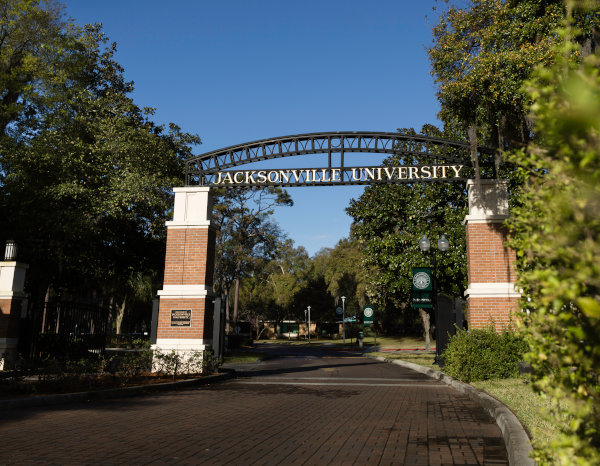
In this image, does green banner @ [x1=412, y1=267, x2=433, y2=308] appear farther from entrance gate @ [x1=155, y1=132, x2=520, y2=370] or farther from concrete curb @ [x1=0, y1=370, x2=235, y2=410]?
concrete curb @ [x1=0, y1=370, x2=235, y2=410]

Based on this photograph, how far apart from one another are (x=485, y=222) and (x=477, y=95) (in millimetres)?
3528

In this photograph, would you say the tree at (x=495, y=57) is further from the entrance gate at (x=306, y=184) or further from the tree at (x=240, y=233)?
the tree at (x=240, y=233)

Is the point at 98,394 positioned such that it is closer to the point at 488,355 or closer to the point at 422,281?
the point at 488,355

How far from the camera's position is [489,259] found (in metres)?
14.1

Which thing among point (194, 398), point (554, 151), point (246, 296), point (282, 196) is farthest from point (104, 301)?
point (554, 151)

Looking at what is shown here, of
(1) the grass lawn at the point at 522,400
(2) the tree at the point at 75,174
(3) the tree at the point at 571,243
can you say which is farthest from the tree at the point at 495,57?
(2) the tree at the point at 75,174

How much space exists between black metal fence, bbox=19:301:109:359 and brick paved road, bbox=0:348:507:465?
6163 mm

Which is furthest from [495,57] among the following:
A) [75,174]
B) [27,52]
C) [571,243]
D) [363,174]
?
[27,52]

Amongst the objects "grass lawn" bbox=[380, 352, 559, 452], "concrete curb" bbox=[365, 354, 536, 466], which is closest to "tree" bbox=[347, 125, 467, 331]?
"concrete curb" bbox=[365, 354, 536, 466]

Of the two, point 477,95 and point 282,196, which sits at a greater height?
point 282,196

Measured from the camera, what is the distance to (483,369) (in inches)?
463

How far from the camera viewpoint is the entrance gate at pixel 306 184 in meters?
14.0

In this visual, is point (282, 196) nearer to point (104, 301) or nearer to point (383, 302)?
point (383, 302)

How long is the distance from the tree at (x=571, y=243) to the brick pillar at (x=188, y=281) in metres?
12.5
